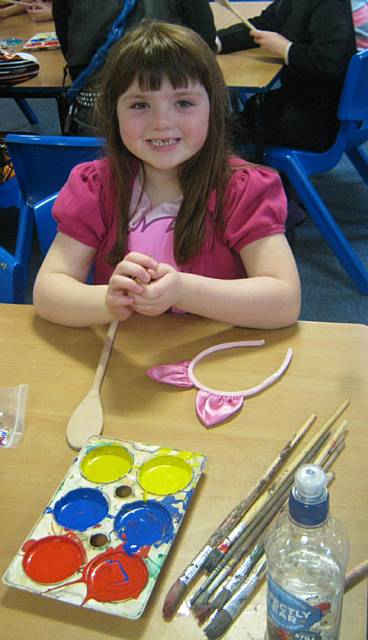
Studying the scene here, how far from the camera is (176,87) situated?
1.02 m

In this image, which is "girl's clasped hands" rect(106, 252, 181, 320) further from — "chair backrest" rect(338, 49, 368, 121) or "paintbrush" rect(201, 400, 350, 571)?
"chair backrest" rect(338, 49, 368, 121)

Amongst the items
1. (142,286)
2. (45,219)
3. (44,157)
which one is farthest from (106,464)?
(44,157)

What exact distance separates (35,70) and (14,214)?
2.82 ft

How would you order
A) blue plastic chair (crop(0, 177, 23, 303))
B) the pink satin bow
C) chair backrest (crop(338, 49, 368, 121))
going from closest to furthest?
the pink satin bow
blue plastic chair (crop(0, 177, 23, 303))
chair backrest (crop(338, 49, 368, 121))

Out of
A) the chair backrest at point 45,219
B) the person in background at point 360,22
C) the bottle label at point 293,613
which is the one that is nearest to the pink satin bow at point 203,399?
the bottle label at point 293,613

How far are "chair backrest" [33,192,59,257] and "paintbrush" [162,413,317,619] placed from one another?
80 cm

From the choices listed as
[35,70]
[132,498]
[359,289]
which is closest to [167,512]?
[132,498]

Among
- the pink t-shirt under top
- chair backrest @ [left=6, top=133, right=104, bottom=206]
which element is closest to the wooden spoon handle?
the pink t-shirt under top

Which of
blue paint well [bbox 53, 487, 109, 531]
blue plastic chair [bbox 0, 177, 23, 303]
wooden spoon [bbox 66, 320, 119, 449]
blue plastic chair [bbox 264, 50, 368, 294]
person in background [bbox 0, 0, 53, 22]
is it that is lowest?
blue plastic chair [bbox 264, 50, 368, 294]

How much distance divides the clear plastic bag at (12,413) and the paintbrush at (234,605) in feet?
1.10

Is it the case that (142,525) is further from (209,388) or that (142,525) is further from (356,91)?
(356,91)

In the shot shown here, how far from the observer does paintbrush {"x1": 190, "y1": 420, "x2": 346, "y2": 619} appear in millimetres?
575

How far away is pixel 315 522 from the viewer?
0.43 meters

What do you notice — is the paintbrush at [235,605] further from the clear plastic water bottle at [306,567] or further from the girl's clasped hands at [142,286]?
the girl's clasped hands at [142,286]
